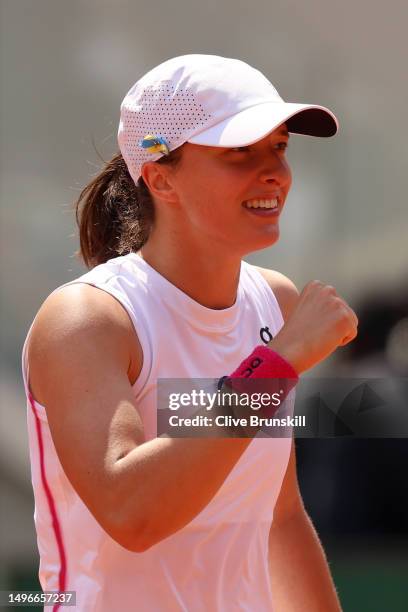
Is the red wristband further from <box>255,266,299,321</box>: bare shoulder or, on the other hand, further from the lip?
<box>255,266,299,321</box>: bare shoulder

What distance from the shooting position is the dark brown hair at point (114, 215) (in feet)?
5.92

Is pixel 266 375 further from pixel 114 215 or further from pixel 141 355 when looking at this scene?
pixel 114 215

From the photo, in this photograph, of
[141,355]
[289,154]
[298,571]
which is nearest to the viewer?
[141,355]

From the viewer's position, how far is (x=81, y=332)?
1.45 meters

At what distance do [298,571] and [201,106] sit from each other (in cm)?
80

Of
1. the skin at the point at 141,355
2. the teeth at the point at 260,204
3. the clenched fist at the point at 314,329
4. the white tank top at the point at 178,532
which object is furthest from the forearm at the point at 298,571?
the teeth at the point at 260,204

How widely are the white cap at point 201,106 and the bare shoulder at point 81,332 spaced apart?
0.92ft

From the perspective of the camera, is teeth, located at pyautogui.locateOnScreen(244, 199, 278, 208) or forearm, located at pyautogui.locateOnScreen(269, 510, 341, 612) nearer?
teeth, located at pyautogui.locateOnScreen(244, 199, 278, 208)

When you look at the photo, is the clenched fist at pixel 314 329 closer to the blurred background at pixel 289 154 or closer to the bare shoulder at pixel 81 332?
the bare shoulder at pixel 81 332

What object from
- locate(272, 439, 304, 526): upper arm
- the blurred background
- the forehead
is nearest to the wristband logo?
the forehead

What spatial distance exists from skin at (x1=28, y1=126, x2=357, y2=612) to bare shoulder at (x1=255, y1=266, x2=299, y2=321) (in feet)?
0.59

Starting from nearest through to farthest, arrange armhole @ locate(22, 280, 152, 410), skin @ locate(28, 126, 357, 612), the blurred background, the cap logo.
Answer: skin @ locate(28, 126, 357, 612) → armhole @ locate(22, 280, 152, 410) → the cap logo → the blurred background

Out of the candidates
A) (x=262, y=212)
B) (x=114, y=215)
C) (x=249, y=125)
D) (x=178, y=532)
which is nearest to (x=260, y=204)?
(x=262, y=212)

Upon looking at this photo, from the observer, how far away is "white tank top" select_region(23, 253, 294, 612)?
1536 mm
